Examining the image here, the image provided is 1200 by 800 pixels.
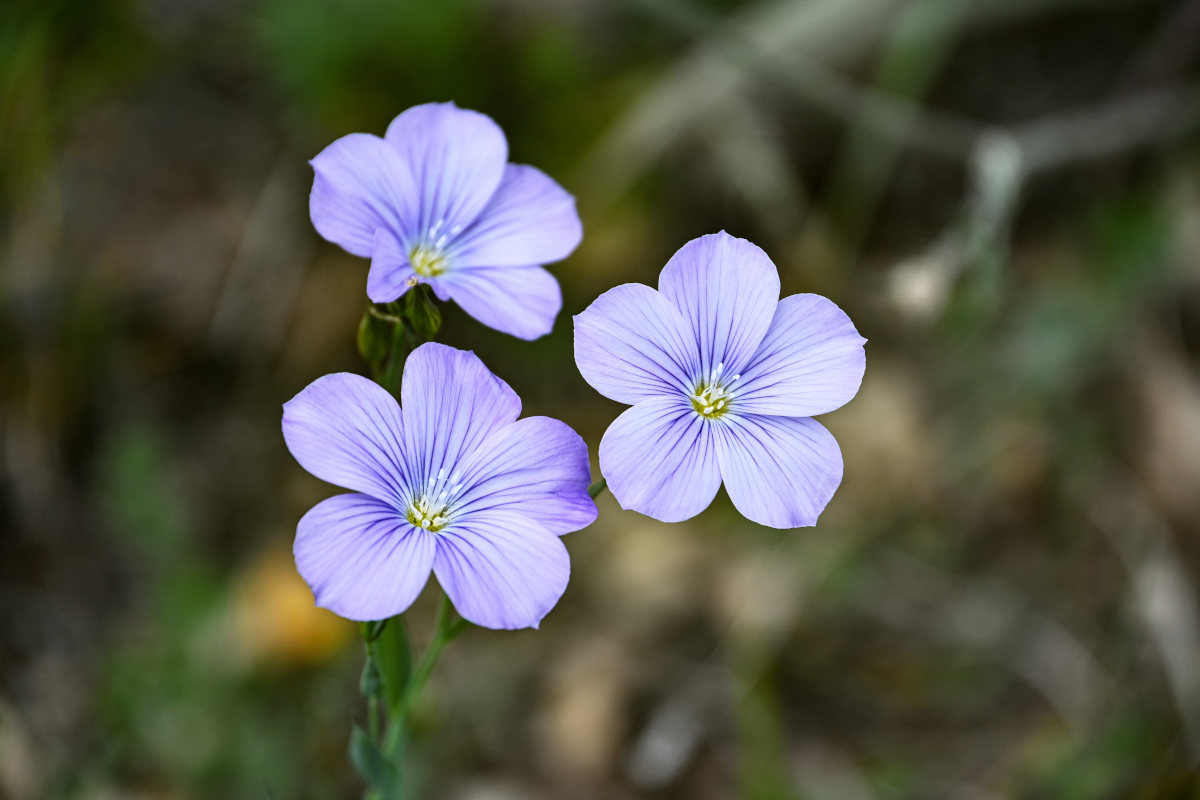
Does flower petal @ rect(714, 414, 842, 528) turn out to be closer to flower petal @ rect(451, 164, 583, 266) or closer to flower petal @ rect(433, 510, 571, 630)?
flower petal @ rect(433, 510, 571, 630)

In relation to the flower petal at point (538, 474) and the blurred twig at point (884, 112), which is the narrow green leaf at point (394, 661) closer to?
the flower petal at point (538, 474)

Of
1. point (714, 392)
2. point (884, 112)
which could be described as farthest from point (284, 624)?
point (884, 112)

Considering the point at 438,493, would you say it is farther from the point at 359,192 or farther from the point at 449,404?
the point at 359,192

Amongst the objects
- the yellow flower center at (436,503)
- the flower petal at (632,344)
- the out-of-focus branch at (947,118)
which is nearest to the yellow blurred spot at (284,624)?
the yellow flower center at (436,503)

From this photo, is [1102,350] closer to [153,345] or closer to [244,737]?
[244,737]

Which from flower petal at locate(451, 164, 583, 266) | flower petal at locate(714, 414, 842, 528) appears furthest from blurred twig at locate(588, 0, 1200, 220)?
flower petal at locate(714, 414, 842, 528)

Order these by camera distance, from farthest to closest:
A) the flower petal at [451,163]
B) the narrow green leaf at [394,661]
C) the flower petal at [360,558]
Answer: the flower petal at [451,163]
the narrow green leaf at [394,661]
the flower petal at [360,558]
